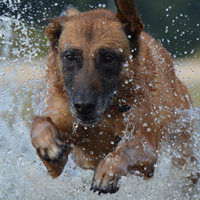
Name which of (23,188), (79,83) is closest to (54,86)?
(79,83)

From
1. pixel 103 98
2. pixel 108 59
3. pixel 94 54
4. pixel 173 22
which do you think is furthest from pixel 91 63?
pixel 173 22

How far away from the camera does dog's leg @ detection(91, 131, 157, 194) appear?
130 inches

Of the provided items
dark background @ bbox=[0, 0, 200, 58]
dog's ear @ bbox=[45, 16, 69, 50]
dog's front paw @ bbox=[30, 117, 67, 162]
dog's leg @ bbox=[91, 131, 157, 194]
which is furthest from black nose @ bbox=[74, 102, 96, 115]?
dark background @ bbox=[0, 0, 200, 58]

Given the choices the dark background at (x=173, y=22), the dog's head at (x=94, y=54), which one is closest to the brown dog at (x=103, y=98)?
the dog's head at (x=94, y=54)

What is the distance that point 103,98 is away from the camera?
144 inches

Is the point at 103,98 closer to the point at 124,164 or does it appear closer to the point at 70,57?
the point at 70,57

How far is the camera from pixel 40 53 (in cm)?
1225

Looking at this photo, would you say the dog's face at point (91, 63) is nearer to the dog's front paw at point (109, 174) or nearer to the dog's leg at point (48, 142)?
the dog's leg at point (48, 142)

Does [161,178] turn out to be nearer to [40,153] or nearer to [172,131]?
[172,131]

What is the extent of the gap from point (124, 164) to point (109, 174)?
0.23 metres

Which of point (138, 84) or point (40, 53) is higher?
point (138, 84)

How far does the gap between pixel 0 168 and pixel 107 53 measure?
2.45 metres

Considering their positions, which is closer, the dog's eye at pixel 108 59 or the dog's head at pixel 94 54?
the dog's head at pixel 94 54

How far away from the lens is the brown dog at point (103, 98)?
3537 mm
